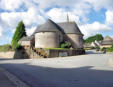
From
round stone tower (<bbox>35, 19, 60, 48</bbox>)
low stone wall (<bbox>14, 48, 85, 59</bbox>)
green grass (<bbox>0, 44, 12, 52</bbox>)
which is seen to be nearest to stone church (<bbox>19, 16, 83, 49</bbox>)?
round stone tower (<bbox>35, 19, 60, 48</bbox>)

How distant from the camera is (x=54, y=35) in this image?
40594 millimetres

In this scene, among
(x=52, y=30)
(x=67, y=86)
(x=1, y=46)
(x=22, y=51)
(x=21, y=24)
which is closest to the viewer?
(x=67, y=86)

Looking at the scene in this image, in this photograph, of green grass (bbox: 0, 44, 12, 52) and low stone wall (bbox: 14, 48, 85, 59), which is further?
green grass (bbox: 0, 44, 12, 52)

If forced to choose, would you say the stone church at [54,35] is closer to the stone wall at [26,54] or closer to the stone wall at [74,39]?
the stone wall at [74,39]

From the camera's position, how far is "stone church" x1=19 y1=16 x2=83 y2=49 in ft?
132

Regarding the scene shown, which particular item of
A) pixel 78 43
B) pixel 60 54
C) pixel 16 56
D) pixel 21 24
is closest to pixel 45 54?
pixel 60 54

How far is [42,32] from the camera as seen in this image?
40562 millimetres

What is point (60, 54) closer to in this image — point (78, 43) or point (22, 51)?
point (22, 51)

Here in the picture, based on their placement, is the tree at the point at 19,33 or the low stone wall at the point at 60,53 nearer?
the low stone wall at the point at 60,53

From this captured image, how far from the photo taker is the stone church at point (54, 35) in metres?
40.2

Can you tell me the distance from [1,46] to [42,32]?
60.3 ft

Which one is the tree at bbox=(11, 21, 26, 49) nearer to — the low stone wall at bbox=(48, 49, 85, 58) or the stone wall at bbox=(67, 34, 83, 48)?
the stone wall at bbox=(67, 34, 83, 48)

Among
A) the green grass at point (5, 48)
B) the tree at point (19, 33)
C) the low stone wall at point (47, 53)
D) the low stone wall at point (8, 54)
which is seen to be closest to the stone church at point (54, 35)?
the green grass at point (5, 48)

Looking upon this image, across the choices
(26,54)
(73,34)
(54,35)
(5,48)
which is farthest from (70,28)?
(5,48)
